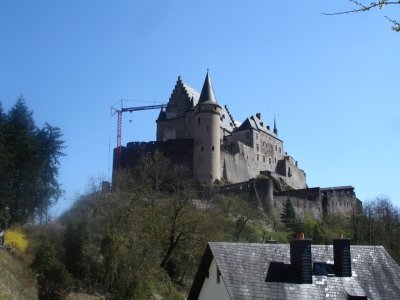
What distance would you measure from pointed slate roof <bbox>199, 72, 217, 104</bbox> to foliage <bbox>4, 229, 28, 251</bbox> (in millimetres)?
38695

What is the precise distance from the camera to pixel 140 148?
70062 mm

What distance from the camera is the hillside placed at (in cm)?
2647

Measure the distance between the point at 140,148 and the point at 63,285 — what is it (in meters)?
42.0

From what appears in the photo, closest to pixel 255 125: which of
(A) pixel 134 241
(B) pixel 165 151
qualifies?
(B) pixel 165 151

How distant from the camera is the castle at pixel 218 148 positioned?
228 feet

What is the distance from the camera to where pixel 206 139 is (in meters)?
70.1

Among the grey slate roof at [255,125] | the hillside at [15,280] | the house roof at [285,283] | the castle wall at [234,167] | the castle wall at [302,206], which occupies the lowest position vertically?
the hillside at [15,280]

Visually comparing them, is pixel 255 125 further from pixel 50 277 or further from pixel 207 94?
pixel 50 277

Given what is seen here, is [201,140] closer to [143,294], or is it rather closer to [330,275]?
[143,294]

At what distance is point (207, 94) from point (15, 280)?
1866 inches

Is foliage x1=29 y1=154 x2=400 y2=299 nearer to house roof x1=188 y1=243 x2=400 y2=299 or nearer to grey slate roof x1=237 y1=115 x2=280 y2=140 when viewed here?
house roof x1=188 y1=243 x2=400 y2=299

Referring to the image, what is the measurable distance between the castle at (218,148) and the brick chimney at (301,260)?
47.8 meters

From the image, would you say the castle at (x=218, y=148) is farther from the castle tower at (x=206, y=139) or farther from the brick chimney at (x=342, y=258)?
the brick chimney at (x=342, y=258)

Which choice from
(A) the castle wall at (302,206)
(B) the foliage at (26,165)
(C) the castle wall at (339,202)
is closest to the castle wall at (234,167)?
(A) the castle wall at (302,206)
